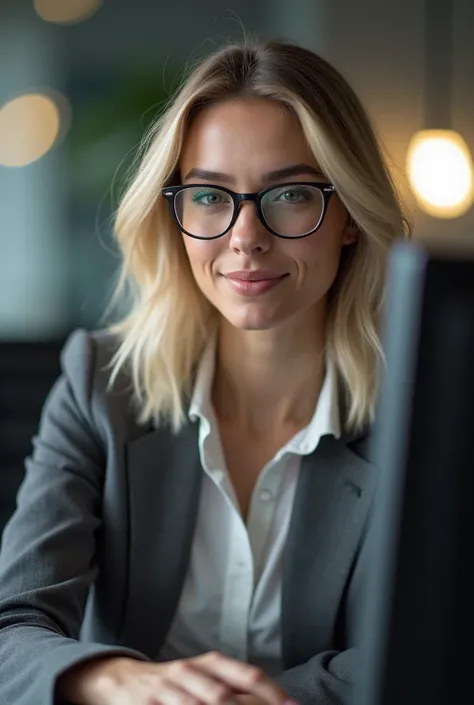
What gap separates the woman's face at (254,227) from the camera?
1354mm

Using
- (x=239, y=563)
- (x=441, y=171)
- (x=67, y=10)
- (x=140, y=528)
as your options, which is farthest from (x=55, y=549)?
(x=67, y=10)

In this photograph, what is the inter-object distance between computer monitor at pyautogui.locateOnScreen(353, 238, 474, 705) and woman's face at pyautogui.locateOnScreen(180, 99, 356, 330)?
0.78m

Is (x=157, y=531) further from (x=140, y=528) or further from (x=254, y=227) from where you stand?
(x=254, y=227)

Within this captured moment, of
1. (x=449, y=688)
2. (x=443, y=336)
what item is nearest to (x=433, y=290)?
(x=443, y=336)

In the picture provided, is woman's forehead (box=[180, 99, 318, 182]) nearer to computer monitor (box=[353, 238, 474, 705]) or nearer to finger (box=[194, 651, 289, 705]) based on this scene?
finger (box=[194, 651, 289, 705])

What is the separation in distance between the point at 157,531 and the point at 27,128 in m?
2.75

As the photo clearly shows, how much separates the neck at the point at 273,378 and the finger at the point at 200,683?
2.00 feet

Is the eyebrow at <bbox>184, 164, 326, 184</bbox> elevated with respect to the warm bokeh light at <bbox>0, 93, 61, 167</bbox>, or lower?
lower

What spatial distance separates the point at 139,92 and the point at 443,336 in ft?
11.0

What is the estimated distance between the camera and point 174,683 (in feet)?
3.09

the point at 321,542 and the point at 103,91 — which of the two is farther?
the point at 103,91

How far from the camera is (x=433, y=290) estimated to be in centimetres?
57

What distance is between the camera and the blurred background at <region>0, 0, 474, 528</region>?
363 cm

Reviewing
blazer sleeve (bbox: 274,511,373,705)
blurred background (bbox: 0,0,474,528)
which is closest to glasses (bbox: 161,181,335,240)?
blazer sleeve (bbox: 274,511,373,705)
